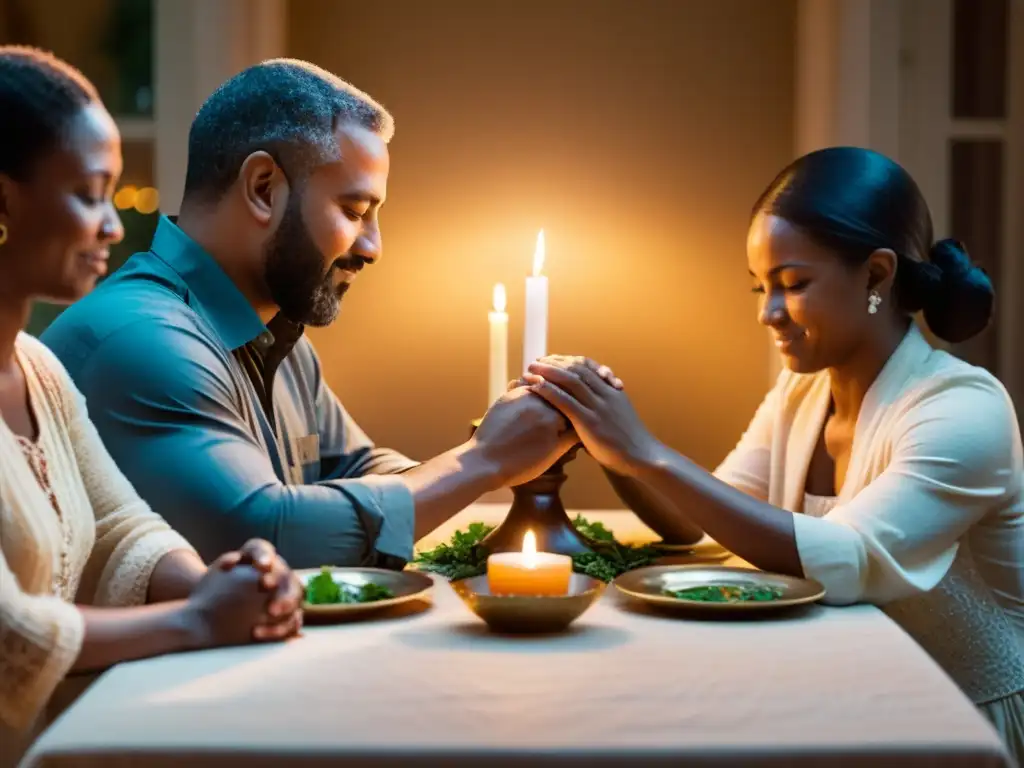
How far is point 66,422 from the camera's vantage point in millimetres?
1530

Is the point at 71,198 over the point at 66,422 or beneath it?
over

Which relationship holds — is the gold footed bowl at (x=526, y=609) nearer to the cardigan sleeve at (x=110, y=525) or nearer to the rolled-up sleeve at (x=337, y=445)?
the cardigan sleeve at (x=110, y=525)

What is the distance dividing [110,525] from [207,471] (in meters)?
0.14

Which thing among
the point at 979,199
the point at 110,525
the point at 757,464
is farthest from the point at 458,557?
the point at 979,199

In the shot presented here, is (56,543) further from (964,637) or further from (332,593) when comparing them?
(964,637)

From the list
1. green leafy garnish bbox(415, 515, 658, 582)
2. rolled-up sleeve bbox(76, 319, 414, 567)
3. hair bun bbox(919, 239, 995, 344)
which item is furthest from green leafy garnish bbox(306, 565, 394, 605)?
hair bun bbox(919, 239, 995, 344)

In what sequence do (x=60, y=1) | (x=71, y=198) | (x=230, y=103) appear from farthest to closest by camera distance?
(x=60, y=1)
(x=230, y=103)
(x=71, y=198)

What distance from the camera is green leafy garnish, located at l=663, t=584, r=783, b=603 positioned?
5.23 feet

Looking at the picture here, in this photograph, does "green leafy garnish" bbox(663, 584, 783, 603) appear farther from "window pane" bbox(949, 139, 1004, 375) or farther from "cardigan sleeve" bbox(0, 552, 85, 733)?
"window pane" bbox(949, 139, 1004, 375)

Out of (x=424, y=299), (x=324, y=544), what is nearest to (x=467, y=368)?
(x=424, y=299)

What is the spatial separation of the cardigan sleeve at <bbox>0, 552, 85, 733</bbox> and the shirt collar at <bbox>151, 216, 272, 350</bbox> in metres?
0.68

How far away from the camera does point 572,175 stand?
3139 mm

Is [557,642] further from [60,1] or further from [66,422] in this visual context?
[60,1]

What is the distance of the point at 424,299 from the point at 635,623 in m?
1.73
